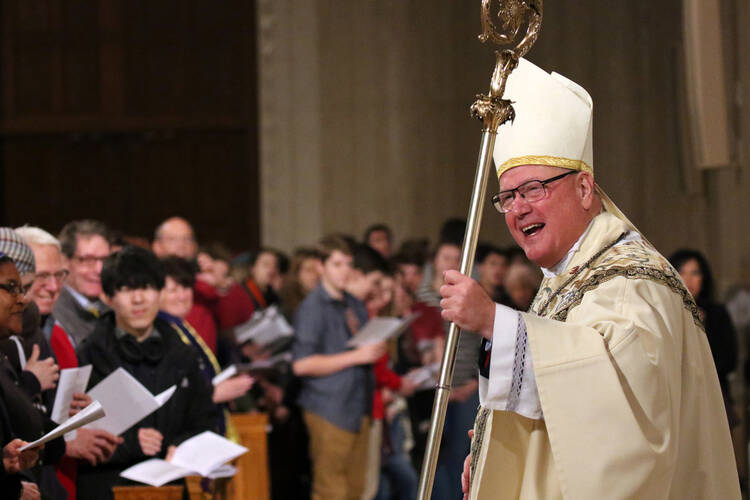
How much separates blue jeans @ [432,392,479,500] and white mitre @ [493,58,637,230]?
385 centimetres

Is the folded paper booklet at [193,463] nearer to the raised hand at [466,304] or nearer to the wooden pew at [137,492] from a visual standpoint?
the wooden pew at [137,492]

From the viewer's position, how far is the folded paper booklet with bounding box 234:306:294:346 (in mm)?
6973

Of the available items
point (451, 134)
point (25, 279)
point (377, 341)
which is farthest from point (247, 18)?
point (25, 279)

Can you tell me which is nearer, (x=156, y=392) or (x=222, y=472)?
(x=156, y=392)

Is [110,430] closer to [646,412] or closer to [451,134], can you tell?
[646,412]

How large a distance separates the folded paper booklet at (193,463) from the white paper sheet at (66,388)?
39 cm

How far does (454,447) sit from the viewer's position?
7.20 meters

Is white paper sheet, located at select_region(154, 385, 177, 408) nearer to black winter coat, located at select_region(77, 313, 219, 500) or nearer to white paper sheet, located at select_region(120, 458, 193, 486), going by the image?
black winter coat, located at select_region(77, 313, 219, 500)

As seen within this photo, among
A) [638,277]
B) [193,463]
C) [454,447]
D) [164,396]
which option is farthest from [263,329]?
[638,277]

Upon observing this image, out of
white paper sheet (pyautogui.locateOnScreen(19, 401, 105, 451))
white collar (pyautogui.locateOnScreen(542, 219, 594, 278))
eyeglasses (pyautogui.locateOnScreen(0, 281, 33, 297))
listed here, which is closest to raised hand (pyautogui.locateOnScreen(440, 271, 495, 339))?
white collar (pyautogui.locateOnScreen(542, 219, 594, 278))

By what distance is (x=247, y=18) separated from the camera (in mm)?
14812

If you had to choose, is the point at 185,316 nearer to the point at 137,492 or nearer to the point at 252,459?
the point at 252,459

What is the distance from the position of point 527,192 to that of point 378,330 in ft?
11.4

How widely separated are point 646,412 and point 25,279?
2.14 metres
